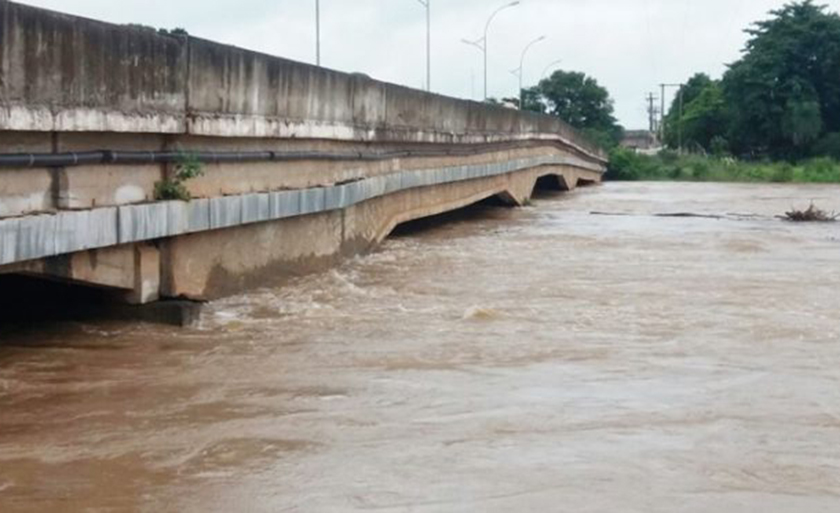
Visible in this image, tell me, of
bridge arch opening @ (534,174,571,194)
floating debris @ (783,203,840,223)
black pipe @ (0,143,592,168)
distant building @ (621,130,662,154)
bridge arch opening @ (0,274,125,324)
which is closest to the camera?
black pipe @ (0,143,592,168)

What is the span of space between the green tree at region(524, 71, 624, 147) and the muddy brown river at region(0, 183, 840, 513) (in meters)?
81.1

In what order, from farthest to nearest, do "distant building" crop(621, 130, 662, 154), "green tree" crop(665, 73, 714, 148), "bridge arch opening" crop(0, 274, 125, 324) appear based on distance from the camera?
"distant building" crop(621, 130, 662, 154), "green tree" crop(665, 73, 714, 148), "bridge arch opening" crop(0, 274, 125, 324)

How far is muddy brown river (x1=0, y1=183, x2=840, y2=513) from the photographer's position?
4848 millimetres

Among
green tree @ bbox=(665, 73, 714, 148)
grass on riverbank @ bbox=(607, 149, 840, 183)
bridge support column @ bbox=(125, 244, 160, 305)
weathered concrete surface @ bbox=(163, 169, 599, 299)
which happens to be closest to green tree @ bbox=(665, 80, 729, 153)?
grass on riverbank @ bbox=(607, 149, 840, 183)

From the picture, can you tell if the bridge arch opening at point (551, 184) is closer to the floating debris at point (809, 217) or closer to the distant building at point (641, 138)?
the floating debris at point (809, 217)

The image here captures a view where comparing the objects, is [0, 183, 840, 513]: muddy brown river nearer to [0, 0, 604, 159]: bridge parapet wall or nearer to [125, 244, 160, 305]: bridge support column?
[125, 244, 160, 305]: bridge support column

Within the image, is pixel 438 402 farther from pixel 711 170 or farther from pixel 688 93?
pixel 688 93

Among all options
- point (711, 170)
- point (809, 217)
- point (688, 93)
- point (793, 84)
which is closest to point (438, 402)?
point (809, 217)

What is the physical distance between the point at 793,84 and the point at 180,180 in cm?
5930

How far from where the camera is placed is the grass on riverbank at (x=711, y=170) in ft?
186

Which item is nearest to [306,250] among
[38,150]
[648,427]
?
[38,150]

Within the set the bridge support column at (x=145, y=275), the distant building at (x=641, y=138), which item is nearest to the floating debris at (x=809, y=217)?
the bridge support column at (x=145, y=275)

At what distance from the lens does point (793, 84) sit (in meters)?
63.6

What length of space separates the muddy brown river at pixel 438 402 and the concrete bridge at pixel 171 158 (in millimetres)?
490
